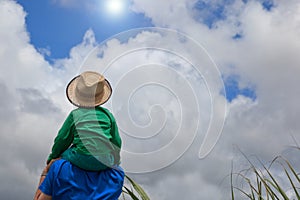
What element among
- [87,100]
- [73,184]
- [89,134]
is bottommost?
[73,184]

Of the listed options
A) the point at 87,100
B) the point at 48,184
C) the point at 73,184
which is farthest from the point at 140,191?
the point at 87,100

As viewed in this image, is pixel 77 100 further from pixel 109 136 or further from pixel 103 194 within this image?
pixel 103 194

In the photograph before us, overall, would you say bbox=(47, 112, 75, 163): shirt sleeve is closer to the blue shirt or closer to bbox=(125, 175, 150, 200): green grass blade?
the blue shirt

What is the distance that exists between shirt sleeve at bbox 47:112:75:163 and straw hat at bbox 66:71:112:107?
215 millimetres

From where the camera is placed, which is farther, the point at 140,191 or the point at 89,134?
the point at 89,134

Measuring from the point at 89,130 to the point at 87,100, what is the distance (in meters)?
0.40

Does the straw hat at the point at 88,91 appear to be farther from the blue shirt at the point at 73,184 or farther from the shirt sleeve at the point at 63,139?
the blue shirt at the point at 73,184

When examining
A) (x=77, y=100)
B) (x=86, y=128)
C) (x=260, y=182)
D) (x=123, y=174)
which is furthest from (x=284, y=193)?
(x=77, y=100)

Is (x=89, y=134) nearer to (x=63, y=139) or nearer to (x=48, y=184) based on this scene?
(x=63, y=139)

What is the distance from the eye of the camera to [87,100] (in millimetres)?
3961

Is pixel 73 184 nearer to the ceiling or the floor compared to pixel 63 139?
nearer to the floor

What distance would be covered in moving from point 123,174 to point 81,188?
0.44 m

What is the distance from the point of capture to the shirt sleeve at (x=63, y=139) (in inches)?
149

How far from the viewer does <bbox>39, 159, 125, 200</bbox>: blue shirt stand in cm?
356
